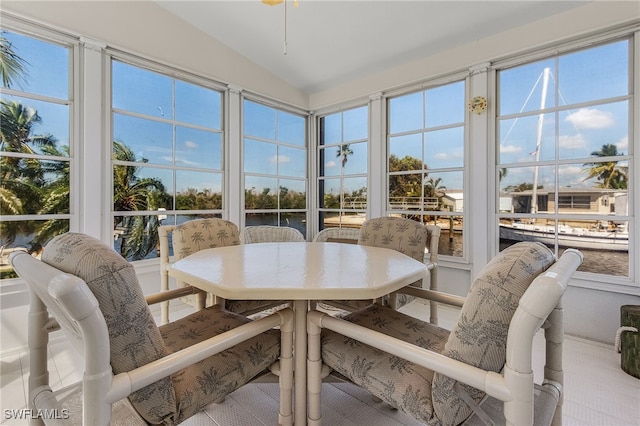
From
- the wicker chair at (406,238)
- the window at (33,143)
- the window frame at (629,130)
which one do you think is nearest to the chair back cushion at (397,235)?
the wicker chair at (406,238)

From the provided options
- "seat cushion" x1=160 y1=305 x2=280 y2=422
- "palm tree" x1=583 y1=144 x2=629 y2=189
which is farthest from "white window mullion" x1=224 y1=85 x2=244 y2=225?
"palm tree" x1=583 y1=144 x2=629 y2=189

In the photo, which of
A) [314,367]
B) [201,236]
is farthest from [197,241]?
[314,367]

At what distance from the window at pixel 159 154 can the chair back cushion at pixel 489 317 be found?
2.83 meters

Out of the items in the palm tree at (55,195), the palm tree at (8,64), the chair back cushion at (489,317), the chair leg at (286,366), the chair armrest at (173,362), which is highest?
the palm tree at (8,64)

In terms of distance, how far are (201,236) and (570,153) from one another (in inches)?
119

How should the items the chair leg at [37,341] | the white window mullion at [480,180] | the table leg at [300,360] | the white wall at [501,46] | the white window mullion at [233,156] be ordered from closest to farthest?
the chair leg at [37,341] < the table leg at [300,360] < the white wall at [501,46] < the white window mullion at [480,180] < the white window mullion at [233,156]

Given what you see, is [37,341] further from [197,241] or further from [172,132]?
[172,132]

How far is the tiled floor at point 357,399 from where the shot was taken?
1.46 meters

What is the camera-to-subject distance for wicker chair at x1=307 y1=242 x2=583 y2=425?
2.22ft

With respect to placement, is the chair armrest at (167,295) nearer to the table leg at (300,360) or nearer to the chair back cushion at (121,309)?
the chair back cushion at (121,309)

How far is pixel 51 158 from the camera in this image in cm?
231

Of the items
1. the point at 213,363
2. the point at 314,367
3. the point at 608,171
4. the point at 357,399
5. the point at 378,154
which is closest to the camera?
the point at 213,363

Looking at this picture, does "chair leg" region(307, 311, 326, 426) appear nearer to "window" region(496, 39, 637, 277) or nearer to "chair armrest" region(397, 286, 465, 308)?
"chair armrest" region(397, 286, 465, 308)

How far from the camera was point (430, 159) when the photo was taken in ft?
10.6
